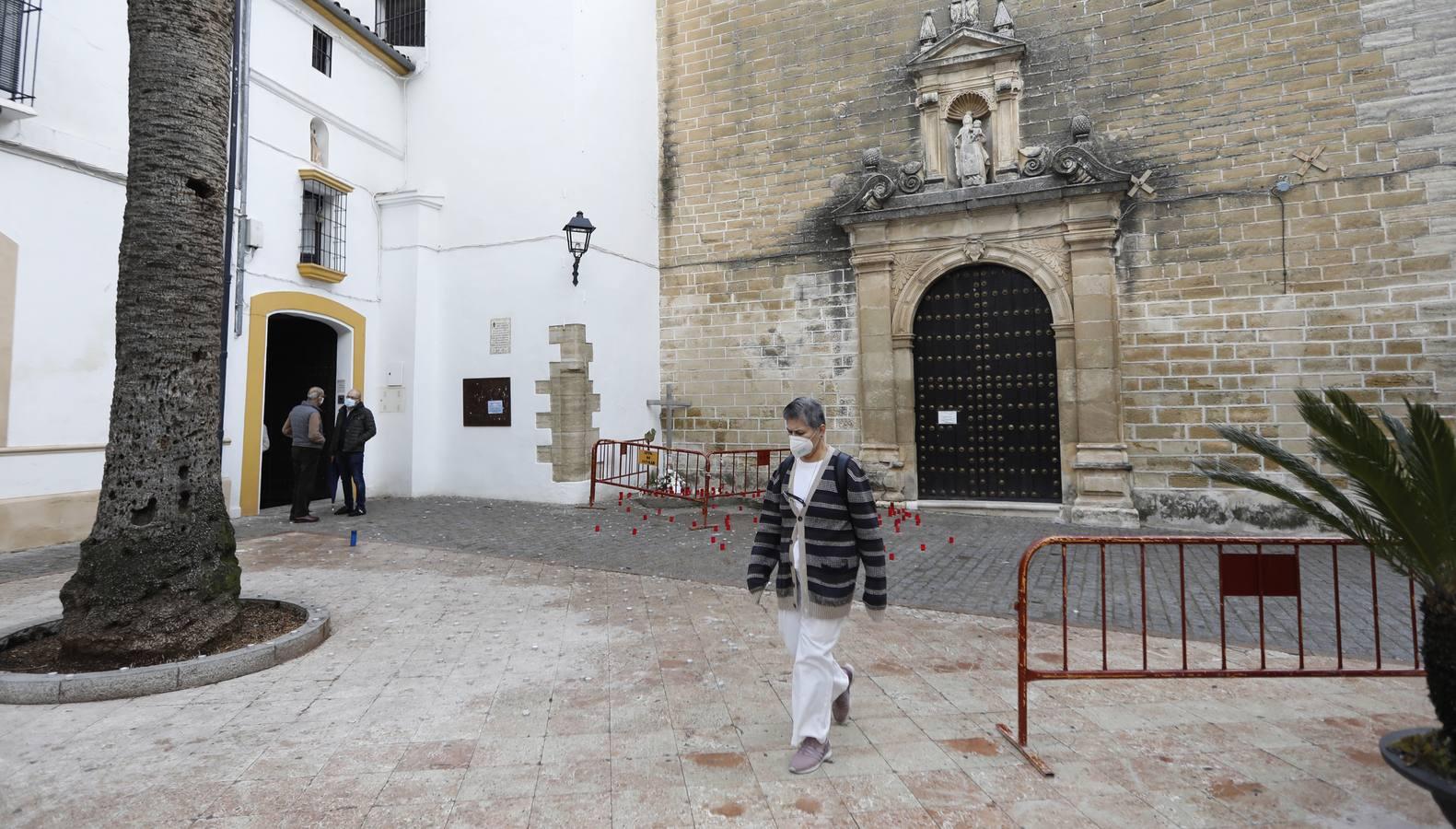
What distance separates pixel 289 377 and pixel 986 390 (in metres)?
10.1

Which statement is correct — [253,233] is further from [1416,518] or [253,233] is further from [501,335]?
[1416,518]

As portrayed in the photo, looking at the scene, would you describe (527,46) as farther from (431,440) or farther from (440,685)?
(440,685)

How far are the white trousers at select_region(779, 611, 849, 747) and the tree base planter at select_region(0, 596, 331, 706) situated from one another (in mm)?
3019

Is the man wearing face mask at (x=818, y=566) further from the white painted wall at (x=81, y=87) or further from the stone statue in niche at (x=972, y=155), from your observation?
the white painted wall at (x=81, y=87)

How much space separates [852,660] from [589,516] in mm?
5962

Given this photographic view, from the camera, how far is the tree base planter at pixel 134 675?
3.50m

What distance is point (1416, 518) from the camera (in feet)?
7.73

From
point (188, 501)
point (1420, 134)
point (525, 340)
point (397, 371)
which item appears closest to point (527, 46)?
point (525, 340)

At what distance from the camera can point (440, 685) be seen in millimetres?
3734

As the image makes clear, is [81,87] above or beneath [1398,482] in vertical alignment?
above

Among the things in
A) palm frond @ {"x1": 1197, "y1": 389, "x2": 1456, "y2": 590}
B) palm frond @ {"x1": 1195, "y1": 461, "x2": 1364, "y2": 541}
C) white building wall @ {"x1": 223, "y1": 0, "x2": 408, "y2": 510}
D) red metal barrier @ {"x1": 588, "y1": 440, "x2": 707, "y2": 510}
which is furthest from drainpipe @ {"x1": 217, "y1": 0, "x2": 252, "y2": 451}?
palm frond @ {"x1": 1197, "y1": 389, "x2": 1456, "y2": 590}

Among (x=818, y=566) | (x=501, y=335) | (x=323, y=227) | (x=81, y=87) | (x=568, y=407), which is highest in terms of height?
(x=81, y=87)

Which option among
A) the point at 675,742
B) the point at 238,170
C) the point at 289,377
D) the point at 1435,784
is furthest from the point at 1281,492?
the point at 289,377

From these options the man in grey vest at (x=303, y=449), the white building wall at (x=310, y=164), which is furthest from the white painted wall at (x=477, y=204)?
the man in grey vest at (x=303, y=449)
